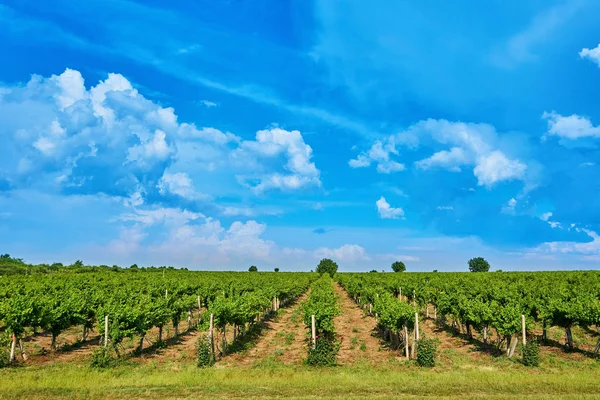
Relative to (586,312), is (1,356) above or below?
below

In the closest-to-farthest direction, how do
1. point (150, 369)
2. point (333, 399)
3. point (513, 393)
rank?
point (333, 399), point (513, 393), point (150, 369)

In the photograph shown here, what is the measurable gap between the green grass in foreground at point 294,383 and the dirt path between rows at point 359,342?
327 centimetres

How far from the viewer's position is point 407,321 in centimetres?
2516

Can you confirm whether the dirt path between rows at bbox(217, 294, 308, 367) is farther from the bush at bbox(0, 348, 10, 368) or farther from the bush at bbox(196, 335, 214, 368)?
the bush at bbox(0, 348, 10, 368)

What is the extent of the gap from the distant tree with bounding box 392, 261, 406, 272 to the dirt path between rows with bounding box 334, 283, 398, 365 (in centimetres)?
13341

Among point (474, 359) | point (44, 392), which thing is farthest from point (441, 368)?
point (44, 392)

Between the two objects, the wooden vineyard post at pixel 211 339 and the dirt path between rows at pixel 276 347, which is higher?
the wooden vineyard post at pixel 211 339

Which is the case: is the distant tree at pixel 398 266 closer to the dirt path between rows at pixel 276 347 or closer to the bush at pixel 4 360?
the dirt path between rows at pixel 276 347

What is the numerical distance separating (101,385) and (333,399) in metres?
10.7

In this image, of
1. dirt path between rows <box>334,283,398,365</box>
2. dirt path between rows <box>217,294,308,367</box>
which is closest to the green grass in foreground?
dirt path between rows <box>217,294,308,367</box>

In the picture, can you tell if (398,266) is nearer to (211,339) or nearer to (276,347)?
(276,347)

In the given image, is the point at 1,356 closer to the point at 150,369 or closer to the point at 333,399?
the point at 150,369

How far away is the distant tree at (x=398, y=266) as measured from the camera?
17250 centimetres

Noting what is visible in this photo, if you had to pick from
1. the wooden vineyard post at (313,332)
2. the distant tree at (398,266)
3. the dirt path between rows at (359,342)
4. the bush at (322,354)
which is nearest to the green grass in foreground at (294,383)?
the bush at (322,354)
